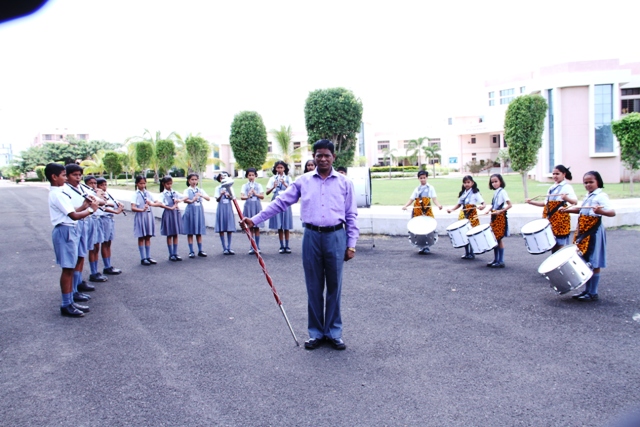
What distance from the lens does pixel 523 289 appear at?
24.8ft

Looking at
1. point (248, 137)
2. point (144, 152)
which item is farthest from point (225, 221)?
point (144, 152)

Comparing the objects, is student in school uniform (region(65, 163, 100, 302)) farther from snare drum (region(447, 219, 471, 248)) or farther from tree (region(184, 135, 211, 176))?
tree (region(184, 135, 211, 176))

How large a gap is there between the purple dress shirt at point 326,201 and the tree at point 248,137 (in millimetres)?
28607

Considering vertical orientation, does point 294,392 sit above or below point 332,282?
below

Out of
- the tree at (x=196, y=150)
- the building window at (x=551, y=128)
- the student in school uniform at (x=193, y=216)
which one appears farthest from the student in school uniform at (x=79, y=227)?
the building window at (x=551, y=128)

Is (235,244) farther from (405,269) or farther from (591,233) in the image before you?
(591,233)

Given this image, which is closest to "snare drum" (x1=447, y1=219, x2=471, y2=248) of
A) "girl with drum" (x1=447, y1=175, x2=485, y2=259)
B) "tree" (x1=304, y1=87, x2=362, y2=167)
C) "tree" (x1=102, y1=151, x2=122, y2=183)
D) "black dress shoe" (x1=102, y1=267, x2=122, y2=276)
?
"girl with drum" (x1=447, y1=175, x2=485, y2=259)

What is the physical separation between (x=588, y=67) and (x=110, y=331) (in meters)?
34.0

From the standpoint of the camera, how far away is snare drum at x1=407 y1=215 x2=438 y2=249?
1031cm

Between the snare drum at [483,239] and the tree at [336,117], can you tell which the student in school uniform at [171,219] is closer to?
the snare drum at [483,239]

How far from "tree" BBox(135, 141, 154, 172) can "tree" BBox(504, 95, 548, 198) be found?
27.4 metres

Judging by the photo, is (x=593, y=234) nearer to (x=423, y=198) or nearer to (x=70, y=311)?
(x=423, y=198)

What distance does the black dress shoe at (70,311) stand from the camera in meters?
6.48

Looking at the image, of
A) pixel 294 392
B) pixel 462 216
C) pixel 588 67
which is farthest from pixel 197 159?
pixel 294 392
